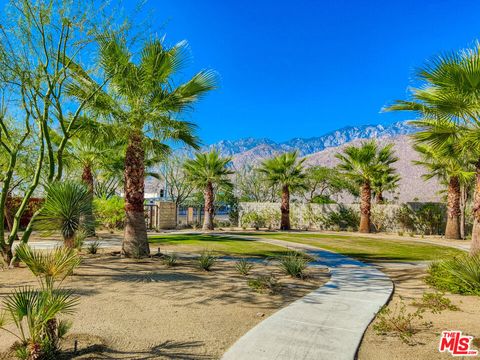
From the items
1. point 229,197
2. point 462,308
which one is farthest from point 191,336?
point 229,197

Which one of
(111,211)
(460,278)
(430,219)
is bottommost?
(460,278)

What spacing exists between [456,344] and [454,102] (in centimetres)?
729

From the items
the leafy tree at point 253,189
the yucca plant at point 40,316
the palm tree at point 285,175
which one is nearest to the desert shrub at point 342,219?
the palm tree at point 285,175

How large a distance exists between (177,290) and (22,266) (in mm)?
5129

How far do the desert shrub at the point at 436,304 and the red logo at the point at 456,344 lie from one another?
1.23 meters

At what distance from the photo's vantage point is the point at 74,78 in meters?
10.6

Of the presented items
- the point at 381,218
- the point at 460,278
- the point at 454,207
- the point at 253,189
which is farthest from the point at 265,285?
the point at 253,189

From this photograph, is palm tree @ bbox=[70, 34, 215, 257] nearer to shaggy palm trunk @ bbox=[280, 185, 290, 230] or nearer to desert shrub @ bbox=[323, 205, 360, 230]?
shaggy palm trunk @ bbox=[280, 185, 290, 230]

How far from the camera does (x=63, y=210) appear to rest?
31.3 feet

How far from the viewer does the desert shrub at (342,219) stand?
30281mm

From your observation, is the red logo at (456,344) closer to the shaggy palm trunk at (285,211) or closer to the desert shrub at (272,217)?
the shaggy palm trunk at (285,211)

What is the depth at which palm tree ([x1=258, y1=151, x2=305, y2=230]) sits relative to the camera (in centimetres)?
3070

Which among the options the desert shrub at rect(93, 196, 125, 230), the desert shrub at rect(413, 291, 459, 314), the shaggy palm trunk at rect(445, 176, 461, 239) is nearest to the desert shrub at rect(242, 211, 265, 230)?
the desert shrub at rect(93, 196, 125, 230)

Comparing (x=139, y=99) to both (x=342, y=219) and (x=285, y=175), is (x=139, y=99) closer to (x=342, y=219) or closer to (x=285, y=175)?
(x=285, y=175)
